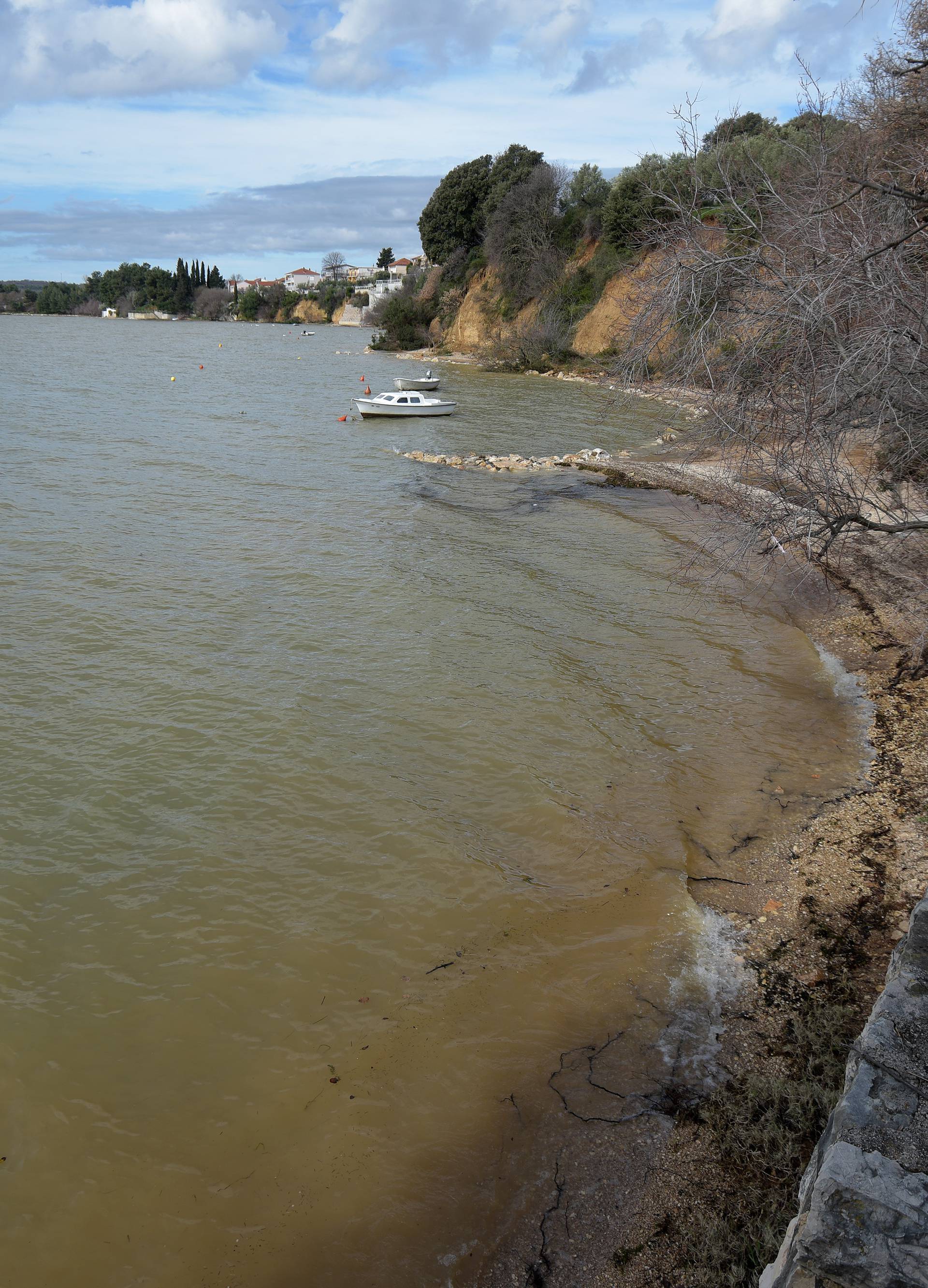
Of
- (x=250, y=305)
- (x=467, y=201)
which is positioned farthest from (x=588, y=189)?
(x=250, y=305)

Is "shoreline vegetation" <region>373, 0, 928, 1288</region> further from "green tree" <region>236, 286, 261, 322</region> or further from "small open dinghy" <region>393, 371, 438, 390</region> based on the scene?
"green tree" <region>236, 286, 261, 322</region>

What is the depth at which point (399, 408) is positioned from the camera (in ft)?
104

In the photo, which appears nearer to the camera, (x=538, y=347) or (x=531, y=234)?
(x=538, y=347)

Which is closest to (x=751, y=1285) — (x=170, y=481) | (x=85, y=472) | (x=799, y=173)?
(x=799, y=173)

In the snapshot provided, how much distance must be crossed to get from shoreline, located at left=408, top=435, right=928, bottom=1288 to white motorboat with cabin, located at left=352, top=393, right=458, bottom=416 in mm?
24168

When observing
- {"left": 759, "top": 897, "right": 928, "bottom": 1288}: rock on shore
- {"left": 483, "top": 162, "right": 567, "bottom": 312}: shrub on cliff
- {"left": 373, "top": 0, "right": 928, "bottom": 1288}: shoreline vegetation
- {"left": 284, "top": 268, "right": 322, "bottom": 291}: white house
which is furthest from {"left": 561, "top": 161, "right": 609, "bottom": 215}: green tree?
{"left": 284, "top": 268, "right": 322, "bottom": 291}: white house

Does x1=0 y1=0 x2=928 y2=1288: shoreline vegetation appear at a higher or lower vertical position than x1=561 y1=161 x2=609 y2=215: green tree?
lower

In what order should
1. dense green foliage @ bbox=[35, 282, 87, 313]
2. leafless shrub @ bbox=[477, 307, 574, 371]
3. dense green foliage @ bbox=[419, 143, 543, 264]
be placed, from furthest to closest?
dense green foliage @ bbox=[35, 282, 87, 313]
dense green foliage @ bbox=[419, 143, 543, 264]
leafless shrub @ bbox=[477, 307, 574, 371]

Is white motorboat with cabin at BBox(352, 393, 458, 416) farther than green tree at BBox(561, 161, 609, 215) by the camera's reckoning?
No

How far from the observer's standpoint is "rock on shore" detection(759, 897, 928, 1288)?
2424 mm

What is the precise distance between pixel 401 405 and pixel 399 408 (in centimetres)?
14

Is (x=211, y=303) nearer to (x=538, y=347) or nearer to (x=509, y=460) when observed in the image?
(x=538, y=347)

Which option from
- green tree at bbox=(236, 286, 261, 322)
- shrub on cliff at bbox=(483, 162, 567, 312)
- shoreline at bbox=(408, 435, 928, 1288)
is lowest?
shoreline at bbox=(408, 435, 928, 1288)

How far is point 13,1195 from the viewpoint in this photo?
426cm
